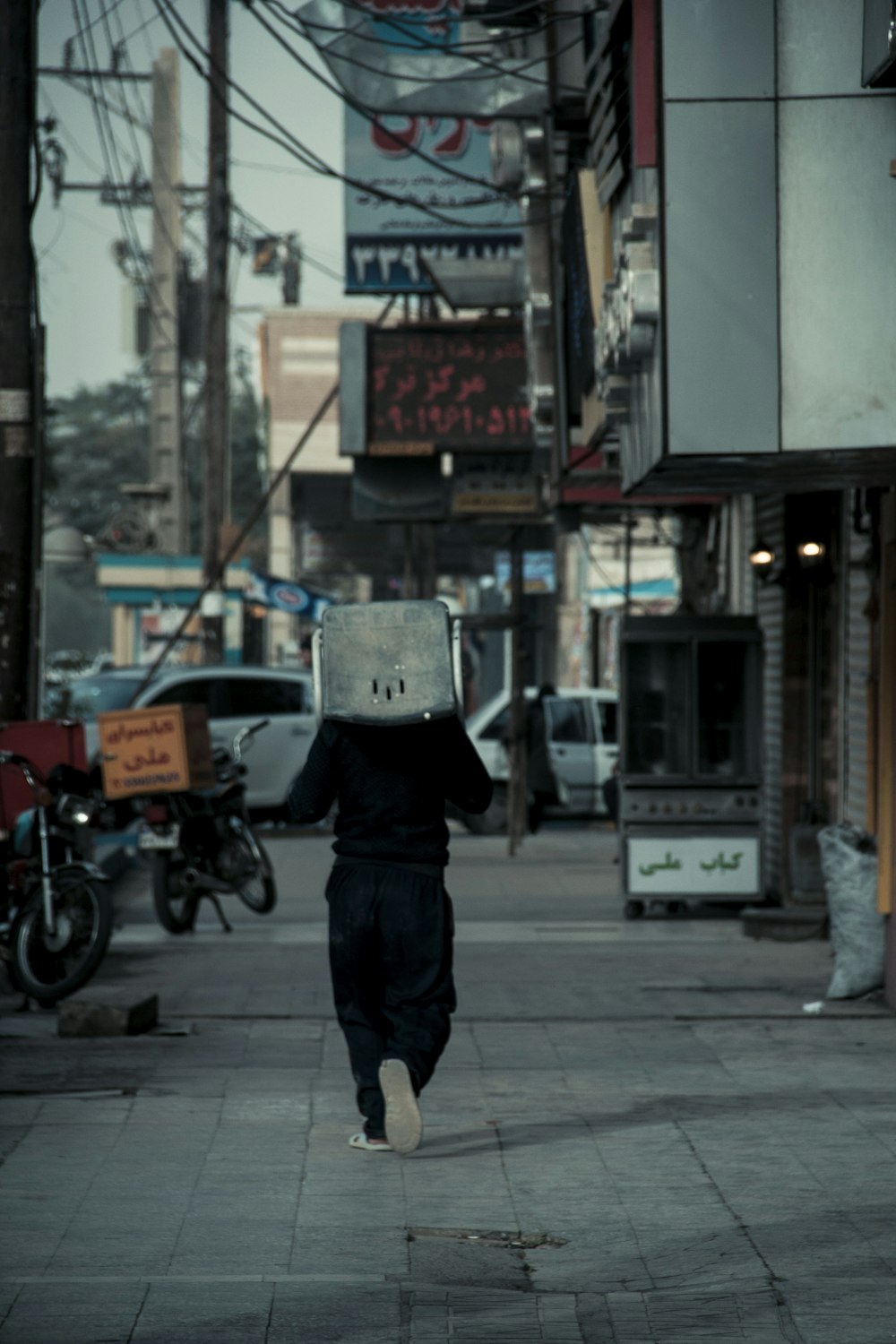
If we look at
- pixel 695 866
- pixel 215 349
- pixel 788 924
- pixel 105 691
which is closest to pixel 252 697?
pixel 105 691

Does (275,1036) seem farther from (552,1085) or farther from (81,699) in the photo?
(81,699)

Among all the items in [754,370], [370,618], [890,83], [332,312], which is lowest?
[370,618]

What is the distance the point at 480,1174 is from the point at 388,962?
0.78 m

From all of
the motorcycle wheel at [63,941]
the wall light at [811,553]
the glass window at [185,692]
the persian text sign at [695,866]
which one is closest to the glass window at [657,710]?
the persian text sign at [695,866]

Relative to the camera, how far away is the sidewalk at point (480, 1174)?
497 cm

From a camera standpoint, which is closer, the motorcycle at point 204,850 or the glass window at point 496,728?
the motorcycle at point 204,850

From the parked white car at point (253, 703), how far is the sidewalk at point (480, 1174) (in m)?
10.9

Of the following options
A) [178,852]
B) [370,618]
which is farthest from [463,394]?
[370,618]

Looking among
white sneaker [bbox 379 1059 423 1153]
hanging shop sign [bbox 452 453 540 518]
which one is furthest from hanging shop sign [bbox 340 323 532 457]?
white sneaker [bbox 379 1059 423 1153]

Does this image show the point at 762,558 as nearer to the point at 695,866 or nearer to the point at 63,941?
the point at 695,866

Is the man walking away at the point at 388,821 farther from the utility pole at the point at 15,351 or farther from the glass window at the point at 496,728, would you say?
the glass window at the point at 496,728

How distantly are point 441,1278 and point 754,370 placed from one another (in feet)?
13.6

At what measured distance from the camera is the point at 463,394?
1873cm

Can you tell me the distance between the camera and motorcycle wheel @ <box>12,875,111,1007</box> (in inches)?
395
